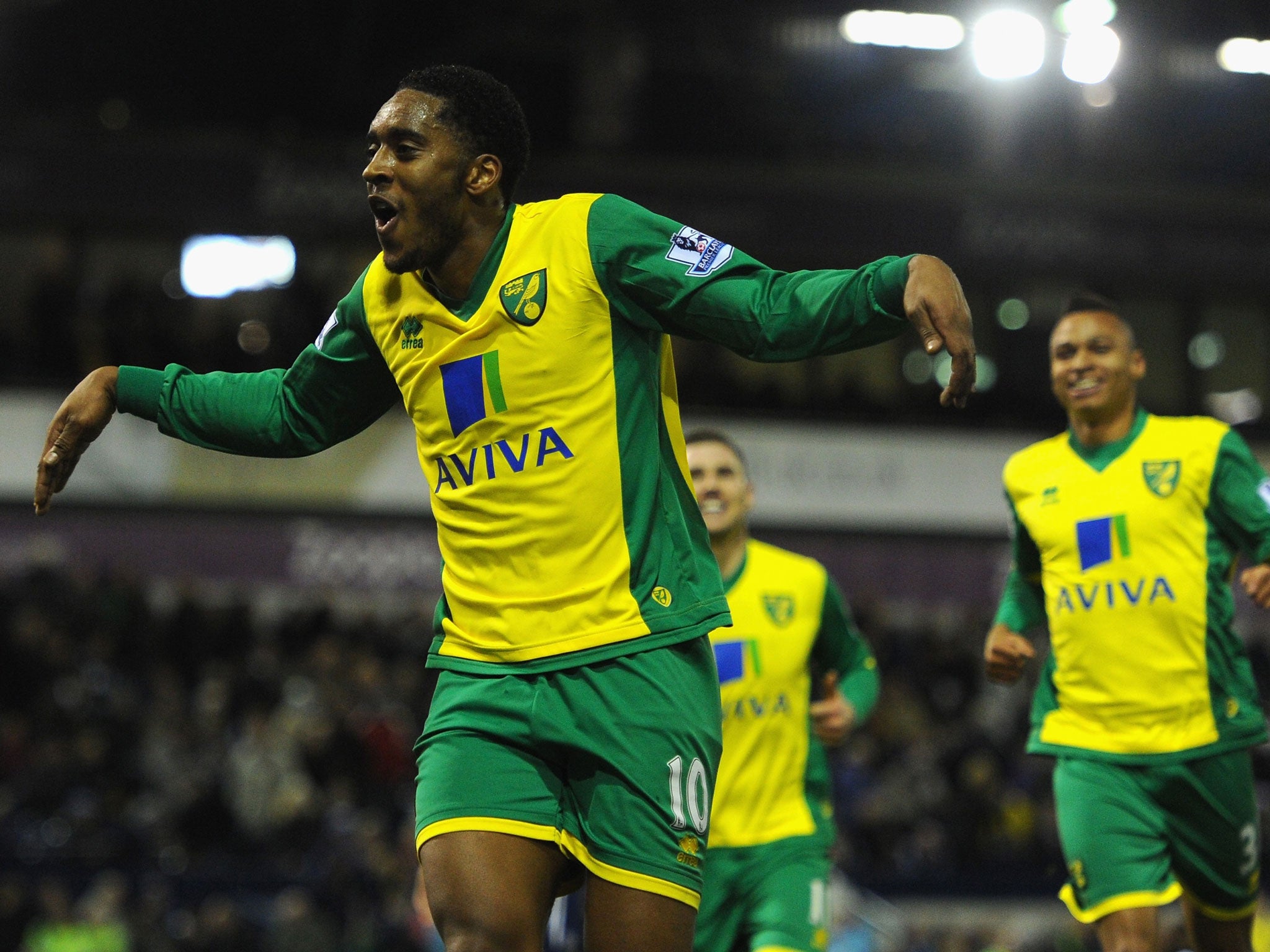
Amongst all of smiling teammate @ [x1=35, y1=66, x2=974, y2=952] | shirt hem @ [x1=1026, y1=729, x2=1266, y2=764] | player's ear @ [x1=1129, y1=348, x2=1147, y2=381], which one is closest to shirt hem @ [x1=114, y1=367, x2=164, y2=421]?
smiling teammate @ [x1=35, y1=66, x2=974, y2=952]

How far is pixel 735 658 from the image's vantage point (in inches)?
226

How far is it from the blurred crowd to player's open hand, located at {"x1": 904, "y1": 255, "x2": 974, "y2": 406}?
7.47 metres

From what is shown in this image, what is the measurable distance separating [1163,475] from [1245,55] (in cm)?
1460

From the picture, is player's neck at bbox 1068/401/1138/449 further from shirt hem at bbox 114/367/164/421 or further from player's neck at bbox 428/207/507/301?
shirt hem at bbox 114/367/164/421

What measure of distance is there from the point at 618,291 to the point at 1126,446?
266 centimetres

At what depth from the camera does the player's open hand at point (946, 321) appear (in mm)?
2877

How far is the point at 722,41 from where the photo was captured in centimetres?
2031

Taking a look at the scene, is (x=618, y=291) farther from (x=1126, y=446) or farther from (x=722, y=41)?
(x=722, y=41)

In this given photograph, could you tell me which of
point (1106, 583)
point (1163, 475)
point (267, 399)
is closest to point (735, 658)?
point (1106, 583)

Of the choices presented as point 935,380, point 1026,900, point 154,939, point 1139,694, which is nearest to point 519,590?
point 1139,694

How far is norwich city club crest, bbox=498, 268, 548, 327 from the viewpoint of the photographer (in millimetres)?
3406

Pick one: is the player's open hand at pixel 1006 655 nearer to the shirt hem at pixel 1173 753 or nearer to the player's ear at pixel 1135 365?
the shirt hem at pixel 1173 753

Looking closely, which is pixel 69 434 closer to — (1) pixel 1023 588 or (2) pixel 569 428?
(2) pixel 569 428

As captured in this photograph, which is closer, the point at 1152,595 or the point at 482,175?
the point at 482,175
